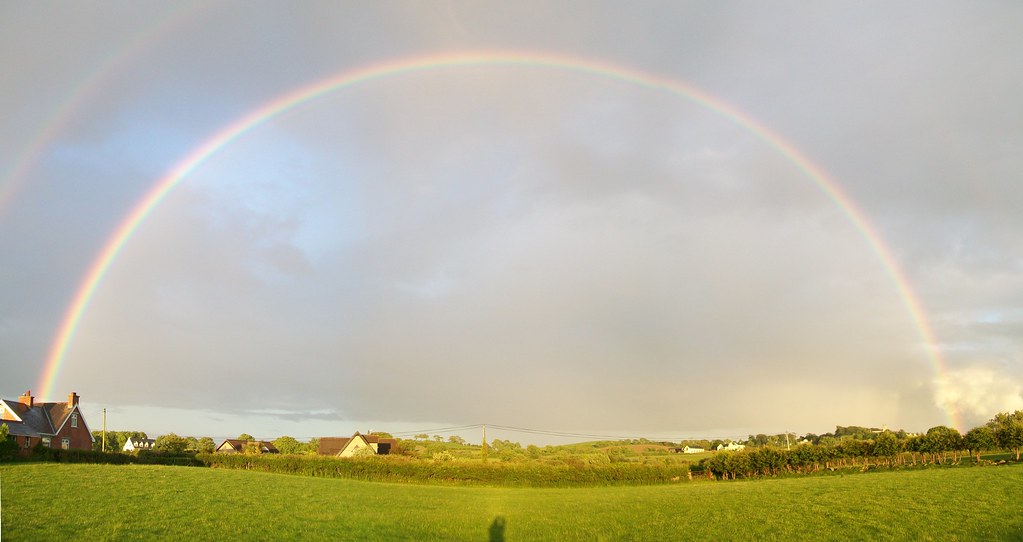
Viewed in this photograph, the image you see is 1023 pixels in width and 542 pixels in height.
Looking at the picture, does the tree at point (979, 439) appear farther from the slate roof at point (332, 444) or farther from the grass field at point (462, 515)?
the slate roof at point (332, 444)

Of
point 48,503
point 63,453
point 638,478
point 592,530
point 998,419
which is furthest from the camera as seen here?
point 998,419

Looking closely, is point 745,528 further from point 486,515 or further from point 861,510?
point 486,515

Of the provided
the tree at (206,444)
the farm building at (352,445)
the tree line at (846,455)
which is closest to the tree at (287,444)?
the tree at (206,444)

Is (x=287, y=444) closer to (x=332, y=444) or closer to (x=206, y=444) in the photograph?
(x=206, y=444)

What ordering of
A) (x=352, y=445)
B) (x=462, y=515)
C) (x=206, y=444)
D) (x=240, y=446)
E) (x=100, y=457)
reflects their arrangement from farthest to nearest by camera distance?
(x=240, y=446), (x=206, y=444), (x=352, y=445), (x=100, y=457), (x=462, y=515)

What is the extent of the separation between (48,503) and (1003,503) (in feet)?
112

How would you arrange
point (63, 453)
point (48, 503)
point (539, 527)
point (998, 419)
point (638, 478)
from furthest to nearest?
point (998, 419), point (638, 478), point (63, 453), point (539, 527), point (48, 503)

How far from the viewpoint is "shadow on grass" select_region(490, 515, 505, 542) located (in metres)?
19.4

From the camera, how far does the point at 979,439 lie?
57.8m

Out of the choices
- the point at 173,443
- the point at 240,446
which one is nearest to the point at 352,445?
the point at 173,443

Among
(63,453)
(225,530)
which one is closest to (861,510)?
(225,530)

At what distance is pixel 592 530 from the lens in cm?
2128

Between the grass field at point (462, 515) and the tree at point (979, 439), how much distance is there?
33.8 meters

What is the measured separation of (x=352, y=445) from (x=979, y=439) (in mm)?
86891
